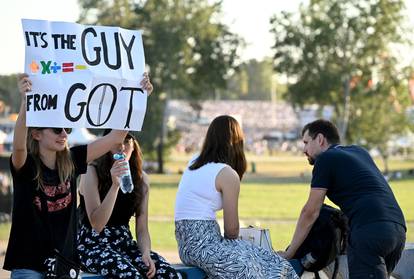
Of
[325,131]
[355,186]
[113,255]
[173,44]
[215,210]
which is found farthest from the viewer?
Result: [173,44]

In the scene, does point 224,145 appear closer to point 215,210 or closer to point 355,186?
point 215,210

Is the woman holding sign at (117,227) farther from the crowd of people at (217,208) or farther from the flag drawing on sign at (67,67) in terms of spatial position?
the flag drawing on sign at (67,67)

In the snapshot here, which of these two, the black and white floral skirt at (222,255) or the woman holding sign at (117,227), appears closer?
the woman holding sign at (117,227)

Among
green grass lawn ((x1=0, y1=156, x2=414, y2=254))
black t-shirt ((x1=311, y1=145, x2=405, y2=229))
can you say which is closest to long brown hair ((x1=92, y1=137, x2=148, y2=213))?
black t-shirt ((x1=311, y1=145, x2=405, y2=229))

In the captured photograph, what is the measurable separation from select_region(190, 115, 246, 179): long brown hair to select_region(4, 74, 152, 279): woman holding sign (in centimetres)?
130

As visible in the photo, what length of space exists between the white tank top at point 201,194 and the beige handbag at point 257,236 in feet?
1.65

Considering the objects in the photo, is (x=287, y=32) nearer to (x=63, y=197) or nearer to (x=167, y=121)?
(x=167, y=121)

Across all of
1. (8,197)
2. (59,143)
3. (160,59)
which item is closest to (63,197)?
(59,143)

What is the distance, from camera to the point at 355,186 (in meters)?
5.78

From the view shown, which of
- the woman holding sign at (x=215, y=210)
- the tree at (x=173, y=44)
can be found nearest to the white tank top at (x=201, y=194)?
A: the woman holding sign at (x=215, y=210)

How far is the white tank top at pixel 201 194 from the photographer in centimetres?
595

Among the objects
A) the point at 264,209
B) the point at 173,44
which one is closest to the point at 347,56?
the point at 173,44

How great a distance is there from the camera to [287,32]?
53.6m

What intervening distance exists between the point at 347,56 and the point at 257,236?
49.4m
